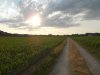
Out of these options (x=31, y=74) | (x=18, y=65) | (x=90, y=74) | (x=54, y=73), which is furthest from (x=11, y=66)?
(x=90, y=74)

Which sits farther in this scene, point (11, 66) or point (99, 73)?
point (11, 66)

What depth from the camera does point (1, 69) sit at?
16344mm

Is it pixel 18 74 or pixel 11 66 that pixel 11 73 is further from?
pixel 11 66

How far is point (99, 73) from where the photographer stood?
15.9 metres

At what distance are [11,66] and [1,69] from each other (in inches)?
57.5

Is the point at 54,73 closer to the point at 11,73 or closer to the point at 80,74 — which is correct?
the point at 80,74

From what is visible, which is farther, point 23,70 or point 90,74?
point 23,70

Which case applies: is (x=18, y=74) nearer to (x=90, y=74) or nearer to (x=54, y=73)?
(x=54, y=73)

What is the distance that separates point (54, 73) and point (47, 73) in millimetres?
591

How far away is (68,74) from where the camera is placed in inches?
615

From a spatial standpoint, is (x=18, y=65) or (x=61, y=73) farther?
(x=18, y=65)

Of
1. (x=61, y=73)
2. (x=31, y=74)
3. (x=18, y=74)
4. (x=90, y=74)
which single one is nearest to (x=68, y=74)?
(x=61, y=73)

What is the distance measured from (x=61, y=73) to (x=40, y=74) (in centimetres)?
173

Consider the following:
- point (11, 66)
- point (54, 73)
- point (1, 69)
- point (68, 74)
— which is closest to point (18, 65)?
point (11, 66)
